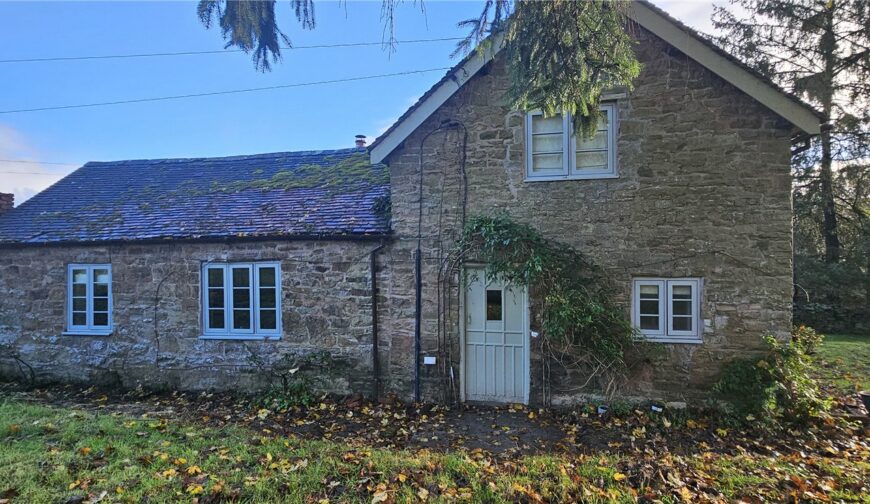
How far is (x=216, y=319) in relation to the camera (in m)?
9.22

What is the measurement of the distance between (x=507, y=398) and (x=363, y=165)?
21.5 feet

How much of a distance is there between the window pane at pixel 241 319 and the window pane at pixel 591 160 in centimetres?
705

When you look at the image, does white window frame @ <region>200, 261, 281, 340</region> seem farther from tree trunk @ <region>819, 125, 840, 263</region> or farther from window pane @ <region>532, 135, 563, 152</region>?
tree trunk @ <region>819, 125, 840, 263</region>

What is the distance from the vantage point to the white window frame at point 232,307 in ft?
29.0

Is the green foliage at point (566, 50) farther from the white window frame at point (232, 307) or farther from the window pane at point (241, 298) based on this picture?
the window pane at point (241, 298)

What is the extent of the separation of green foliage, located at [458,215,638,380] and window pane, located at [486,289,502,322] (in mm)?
532

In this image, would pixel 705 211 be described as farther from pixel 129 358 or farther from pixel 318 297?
pixel 129 358

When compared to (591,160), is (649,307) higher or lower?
lower

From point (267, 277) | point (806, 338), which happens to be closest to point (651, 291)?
point (806, 338)

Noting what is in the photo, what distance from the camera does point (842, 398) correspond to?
7.71 m

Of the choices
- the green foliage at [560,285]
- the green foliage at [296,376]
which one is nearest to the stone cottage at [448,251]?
the green foliage at [296,376]

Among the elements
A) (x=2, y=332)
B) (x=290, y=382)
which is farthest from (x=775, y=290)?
(x=2, y=332)

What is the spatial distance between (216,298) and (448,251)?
5037 mm

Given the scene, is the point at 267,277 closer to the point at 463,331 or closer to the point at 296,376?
the point at 296,376
